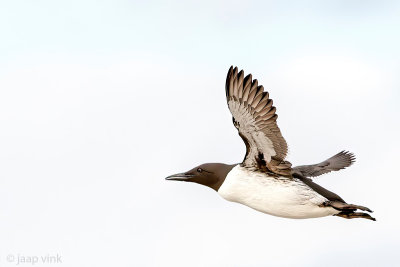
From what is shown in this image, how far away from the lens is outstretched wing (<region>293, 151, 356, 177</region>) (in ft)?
53.8

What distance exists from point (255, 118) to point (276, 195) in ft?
4.20

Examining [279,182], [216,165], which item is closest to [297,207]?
[279,182]

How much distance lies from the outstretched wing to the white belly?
1.25m

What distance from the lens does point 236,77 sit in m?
13.9

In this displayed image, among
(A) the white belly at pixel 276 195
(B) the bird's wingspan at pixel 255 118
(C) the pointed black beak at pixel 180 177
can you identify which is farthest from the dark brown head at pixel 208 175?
(B) the bird's wingspan at pixel 255 118

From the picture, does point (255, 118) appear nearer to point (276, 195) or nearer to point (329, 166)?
point (276, 195)

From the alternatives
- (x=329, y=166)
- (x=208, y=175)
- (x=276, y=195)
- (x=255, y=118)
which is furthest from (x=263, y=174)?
(x=329, y=166)

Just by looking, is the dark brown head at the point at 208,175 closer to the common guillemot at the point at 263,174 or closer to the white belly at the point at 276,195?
the common guillemot at the point at 263,174

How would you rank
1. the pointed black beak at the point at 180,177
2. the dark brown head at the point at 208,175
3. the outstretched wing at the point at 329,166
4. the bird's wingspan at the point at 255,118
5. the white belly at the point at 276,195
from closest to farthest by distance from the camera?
the bird's wingspan at the point at 255,118 < the white belly at the point at 276,195 < the dark brown head at the point at 208,175 < the pointed black beak at the point at 180,177 < the outstretched wing at the point at 329,166

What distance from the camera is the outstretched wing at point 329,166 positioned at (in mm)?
16391

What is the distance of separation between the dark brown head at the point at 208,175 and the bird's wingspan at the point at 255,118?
0.83 metres

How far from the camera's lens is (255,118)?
45.9ft

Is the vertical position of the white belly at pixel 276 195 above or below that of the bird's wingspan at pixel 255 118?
below

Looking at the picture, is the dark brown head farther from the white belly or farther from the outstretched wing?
the outstretched wing
